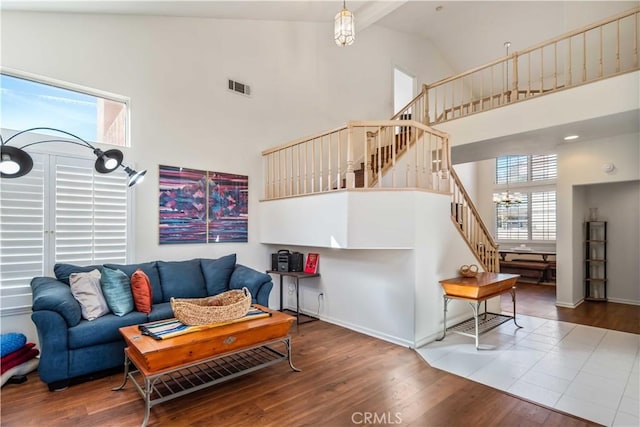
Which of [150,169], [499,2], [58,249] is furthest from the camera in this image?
[499,2]

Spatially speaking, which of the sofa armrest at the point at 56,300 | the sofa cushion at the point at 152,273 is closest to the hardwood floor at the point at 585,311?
the sofa cushion at the point at 152,273

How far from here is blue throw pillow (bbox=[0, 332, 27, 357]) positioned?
9.19 ft

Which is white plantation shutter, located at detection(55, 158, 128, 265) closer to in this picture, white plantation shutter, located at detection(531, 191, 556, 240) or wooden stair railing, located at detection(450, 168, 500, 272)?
wooden stair railing, located at detection(450, 168, 500, 272)

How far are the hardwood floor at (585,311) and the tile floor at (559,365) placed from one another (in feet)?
1.18

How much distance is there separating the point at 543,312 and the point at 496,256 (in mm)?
1149

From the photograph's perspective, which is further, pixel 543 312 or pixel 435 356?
pixel 543 312

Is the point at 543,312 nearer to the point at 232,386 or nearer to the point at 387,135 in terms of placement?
the point at 387,135

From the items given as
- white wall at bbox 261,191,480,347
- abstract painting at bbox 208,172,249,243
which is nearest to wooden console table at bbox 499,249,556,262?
white wall at bbox 261,191,480,347

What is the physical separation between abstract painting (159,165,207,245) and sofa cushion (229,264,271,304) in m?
0.78

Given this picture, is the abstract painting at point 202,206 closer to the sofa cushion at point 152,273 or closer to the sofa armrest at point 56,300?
the sofa cushion at point 152,273

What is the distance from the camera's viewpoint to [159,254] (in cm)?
415

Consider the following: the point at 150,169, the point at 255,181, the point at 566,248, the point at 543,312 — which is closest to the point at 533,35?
the point at 566,248

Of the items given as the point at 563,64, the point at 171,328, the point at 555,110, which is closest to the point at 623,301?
the point at 555,110

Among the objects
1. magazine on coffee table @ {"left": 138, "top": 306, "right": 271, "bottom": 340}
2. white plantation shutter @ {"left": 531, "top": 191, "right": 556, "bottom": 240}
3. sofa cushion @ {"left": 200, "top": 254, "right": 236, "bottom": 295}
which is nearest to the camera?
magazine on coffee table @ {"left": 138, "top": 306, "right": 271, "bottom": 340}
